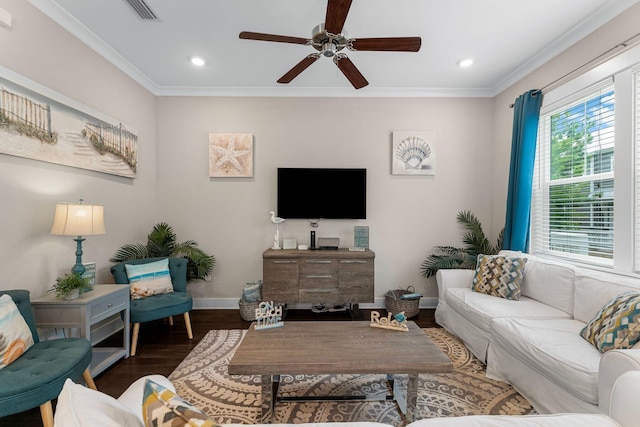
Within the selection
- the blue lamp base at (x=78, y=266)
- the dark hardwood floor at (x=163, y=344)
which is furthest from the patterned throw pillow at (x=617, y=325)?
the blue lamp base at (x=78, y=266)

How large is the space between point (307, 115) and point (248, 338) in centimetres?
284

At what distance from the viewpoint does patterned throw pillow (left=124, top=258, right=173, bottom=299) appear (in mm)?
2771

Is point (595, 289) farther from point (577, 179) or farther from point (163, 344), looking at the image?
point (163, 344)

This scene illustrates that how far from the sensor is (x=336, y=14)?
1666 mm

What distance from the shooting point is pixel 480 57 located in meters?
2.99

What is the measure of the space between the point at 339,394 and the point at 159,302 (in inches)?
72.1

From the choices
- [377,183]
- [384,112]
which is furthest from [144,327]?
[384,112]

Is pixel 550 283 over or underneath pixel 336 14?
underneath

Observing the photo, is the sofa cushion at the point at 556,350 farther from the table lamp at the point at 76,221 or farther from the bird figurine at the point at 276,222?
the table lamp at the point at 76,221

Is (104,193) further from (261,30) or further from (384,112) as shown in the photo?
(384,112)

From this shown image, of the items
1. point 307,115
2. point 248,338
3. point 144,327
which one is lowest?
point 144,327

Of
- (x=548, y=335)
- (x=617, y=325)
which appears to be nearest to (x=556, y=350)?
(x=548, y=335)

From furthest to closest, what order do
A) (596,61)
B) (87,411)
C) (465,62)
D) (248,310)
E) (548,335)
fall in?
1. (248,310)
2. (465,62)
3. (596,61)
4. (548,335)
5. (87,411)

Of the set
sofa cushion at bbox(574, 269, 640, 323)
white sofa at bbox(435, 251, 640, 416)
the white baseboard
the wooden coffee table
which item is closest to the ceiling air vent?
the wooden coffee table
